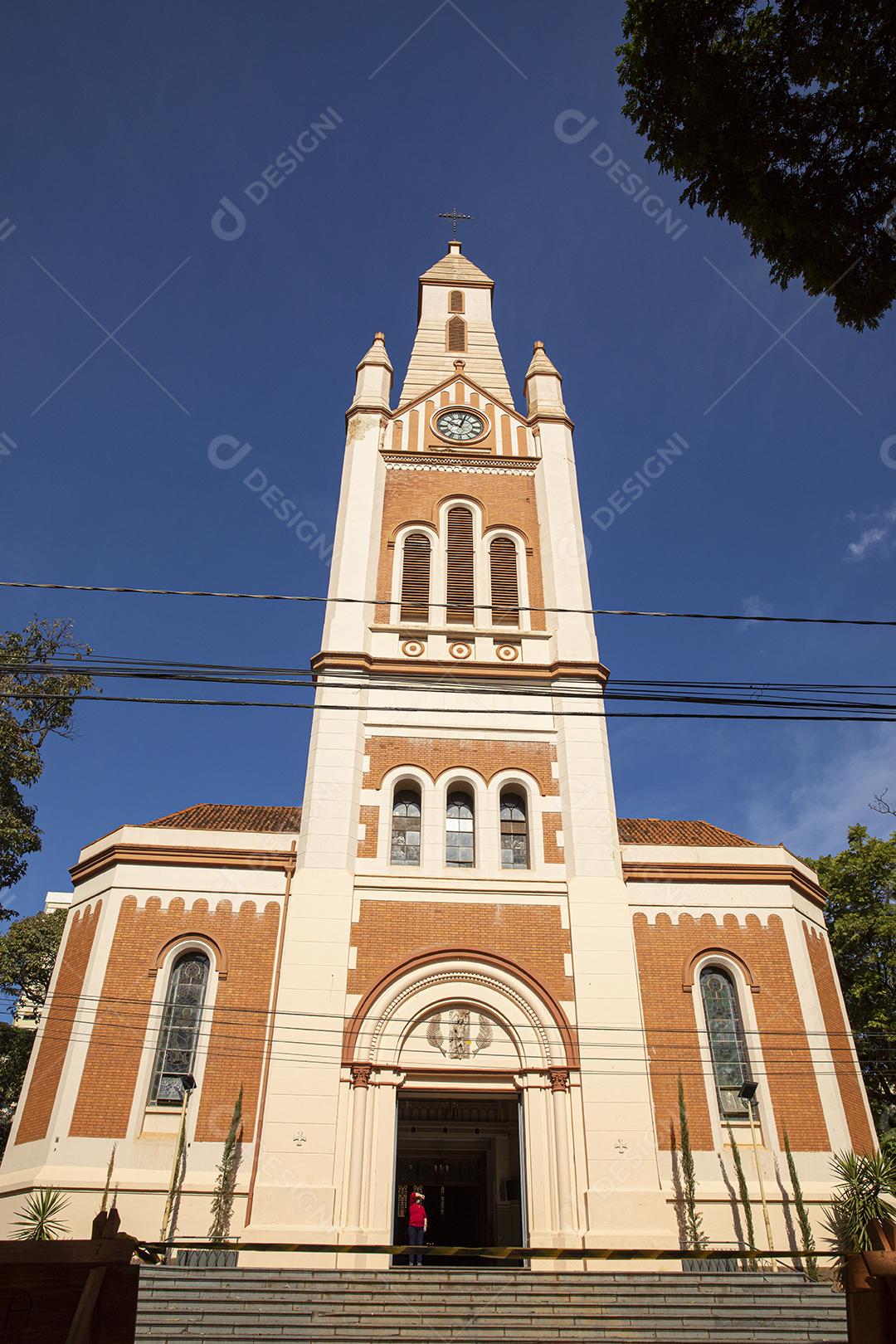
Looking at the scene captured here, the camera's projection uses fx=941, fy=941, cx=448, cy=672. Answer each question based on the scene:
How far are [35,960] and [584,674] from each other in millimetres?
22020

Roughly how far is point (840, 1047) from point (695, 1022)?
10.6ft

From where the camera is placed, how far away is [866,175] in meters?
9.60

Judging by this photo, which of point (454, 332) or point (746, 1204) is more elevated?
point (454, 332)

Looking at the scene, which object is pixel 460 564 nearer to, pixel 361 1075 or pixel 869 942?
pixel 361 1075

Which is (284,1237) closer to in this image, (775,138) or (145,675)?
(145,675)

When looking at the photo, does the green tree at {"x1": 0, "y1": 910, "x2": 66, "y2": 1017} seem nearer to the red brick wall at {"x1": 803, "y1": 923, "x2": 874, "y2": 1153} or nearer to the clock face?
the clock face

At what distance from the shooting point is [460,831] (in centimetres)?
2062

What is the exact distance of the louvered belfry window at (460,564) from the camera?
79.2 ft

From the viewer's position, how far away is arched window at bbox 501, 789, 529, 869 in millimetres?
20297

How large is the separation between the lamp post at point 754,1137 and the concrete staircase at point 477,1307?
2.35 metres

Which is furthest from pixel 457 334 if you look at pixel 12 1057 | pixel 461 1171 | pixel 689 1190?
pixel 12 1057

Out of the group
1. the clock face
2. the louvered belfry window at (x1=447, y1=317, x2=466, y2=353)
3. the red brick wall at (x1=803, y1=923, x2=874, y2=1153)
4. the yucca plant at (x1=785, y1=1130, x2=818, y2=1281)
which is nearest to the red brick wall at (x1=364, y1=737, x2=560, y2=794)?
the red brick wall at (x1=803, y1=923, x2=874, y2=1153)

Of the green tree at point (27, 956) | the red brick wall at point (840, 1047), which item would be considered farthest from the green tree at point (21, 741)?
the red brick wall at point (840, 1047)

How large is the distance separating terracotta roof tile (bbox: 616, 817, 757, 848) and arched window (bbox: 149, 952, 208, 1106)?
958 cm
